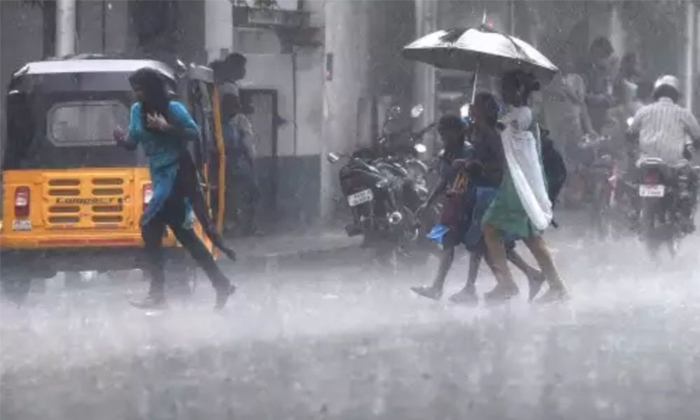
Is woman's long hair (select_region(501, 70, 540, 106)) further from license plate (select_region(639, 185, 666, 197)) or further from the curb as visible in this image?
the curb

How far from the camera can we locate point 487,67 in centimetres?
1526

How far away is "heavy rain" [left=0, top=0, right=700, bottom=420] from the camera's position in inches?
387

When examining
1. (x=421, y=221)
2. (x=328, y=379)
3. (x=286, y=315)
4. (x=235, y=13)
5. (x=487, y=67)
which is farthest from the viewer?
(x=235, y=13)

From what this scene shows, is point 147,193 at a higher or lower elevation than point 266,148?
higher

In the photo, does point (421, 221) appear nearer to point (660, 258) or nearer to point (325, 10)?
point (660, 258)

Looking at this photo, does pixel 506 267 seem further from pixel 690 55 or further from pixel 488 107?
pixel 690 55

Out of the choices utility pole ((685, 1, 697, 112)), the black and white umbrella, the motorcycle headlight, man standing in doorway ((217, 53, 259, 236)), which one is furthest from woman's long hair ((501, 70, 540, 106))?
utility pole ((685, 1, 697, 112))

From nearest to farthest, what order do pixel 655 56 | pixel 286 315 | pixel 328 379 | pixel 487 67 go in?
1. pixel 328 379
2. pixel 286 315
3. pixel 487 67
4. pixel 655 56

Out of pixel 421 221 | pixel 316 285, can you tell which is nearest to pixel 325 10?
pixel 421 221

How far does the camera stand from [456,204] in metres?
13.7

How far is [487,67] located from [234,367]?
562 centimetres

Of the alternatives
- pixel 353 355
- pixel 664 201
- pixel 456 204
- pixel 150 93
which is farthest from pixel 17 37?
pixel 353 355

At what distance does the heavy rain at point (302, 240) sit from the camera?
9836 mm

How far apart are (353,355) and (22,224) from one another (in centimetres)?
434
